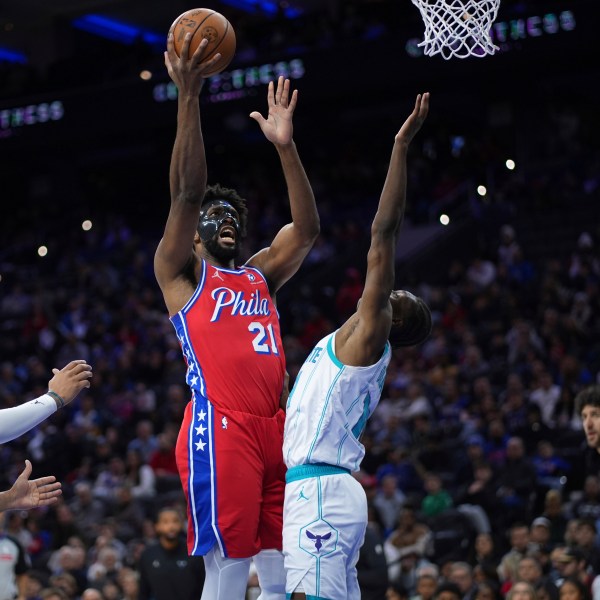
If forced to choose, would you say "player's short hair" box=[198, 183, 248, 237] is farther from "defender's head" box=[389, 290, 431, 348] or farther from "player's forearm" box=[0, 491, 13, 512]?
"player's forearm" box=[0, 491, 13, 512]

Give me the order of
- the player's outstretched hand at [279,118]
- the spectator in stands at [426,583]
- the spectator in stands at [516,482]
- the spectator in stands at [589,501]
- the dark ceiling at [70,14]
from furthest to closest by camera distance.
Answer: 1. the dark ceiling at [70,14]
2. the spectator in stands at [516,482]
3. the spectator in stands at [589,501]
4. the spectator in stands at [426,583]
5. the player's outstretched hand at [279,118]

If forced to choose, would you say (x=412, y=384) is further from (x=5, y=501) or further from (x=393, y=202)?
(x=393, y=202)

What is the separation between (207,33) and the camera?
5656 millimetres

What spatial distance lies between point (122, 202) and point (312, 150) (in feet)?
15.8

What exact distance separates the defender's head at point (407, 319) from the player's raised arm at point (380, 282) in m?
0.20

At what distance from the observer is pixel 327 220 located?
23.9 m

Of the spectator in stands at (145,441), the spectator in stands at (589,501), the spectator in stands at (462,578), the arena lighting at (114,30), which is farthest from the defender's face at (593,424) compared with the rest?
the arena lighting at (114,30)

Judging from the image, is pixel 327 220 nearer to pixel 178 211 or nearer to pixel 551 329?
pixel 551 329

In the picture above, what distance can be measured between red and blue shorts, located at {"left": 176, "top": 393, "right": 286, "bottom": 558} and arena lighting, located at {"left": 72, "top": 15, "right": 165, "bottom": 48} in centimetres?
2325

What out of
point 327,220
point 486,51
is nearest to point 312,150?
point 327,220

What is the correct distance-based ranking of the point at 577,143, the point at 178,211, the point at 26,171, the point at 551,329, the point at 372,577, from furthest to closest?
the point at 26,171 → the point at 577,143 → the point at 551,329 → the point at 372,577 → the point at 178,211

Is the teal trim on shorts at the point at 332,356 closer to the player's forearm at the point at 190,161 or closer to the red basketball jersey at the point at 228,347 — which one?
the red basketball jersey at the point at 228,347

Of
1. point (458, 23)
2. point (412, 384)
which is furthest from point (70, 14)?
point (458, 23)

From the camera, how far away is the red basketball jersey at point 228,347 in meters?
5.67
